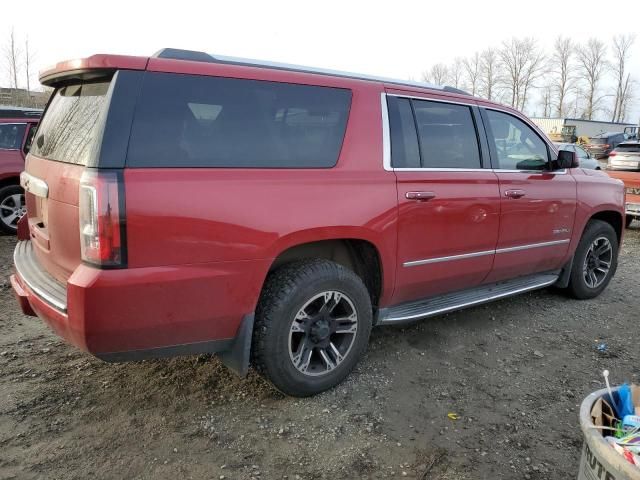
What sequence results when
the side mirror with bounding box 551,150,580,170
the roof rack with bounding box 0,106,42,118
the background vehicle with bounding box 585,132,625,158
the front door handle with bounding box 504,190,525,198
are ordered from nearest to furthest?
the front door handle with bounding box 504,190,525,198 → the side mirror with bounding box 551,150,580,170 → the roof rack with bounding box 0,106,42,118 → the background vehicle with bounding box 585,132,625,158

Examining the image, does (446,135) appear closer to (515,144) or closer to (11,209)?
(515,144)

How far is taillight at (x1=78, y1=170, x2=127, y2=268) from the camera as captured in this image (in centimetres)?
231

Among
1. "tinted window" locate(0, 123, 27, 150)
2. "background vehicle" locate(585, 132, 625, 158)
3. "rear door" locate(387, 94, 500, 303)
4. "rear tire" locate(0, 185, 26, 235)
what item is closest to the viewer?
"rear door" locate(387, 94, 500, 303)

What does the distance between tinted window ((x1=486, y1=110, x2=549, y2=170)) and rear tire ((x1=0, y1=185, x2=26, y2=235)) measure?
6.41 meters

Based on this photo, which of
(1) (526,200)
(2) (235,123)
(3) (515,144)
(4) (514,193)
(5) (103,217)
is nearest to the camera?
(5) (103,217)

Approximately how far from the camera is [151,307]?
2.48 m

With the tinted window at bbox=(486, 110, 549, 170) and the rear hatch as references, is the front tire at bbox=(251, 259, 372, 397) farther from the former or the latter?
the tinted window at bbox=(486, 110, 549, 170)

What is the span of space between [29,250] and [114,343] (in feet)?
4.24

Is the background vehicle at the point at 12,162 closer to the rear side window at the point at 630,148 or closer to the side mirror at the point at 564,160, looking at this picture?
the side mirror at the point at 564,160

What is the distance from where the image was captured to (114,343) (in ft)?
8.16

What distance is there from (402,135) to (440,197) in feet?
1.61

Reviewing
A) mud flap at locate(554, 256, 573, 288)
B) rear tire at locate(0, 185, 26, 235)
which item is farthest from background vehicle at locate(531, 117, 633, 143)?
rear tire at locate(0, 185, 26, 235)

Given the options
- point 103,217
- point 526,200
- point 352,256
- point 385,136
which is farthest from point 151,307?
point 526,200

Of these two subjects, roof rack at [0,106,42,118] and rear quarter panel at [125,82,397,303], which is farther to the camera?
roof rack at [0,106,42,118]
